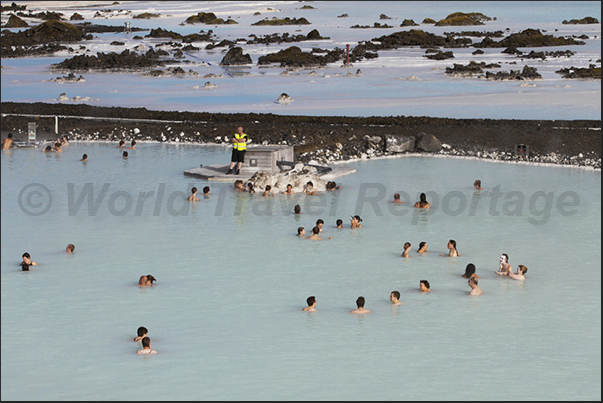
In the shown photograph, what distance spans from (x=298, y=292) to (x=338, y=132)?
667 inches

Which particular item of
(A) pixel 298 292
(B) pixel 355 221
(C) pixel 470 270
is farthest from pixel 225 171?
(C) pixel 470 270

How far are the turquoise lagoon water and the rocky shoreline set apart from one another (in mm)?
2917

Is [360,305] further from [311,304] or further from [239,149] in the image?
[239,149]

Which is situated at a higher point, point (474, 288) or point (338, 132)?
point (338, 132)

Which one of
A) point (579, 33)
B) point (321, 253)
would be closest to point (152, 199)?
point (321, 253)

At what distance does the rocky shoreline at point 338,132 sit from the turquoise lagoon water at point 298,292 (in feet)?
9.57

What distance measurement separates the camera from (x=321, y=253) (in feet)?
69.5

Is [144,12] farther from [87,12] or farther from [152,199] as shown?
[152,199]

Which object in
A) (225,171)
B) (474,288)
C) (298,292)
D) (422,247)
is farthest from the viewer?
(225,171)

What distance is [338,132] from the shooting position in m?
34.5

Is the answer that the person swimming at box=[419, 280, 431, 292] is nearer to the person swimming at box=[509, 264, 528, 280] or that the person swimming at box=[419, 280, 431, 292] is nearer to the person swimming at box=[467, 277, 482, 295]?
the person swimming at box=[467, 277, 482, 295]

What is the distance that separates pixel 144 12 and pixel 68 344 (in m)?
129

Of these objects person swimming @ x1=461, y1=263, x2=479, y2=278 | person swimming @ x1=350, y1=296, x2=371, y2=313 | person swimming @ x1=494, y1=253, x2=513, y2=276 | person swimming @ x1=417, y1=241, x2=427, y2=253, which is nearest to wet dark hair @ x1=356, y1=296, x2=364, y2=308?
person swimming @ x1=350, y1=296, x2=371, y2=313

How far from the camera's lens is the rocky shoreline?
32.2 m
